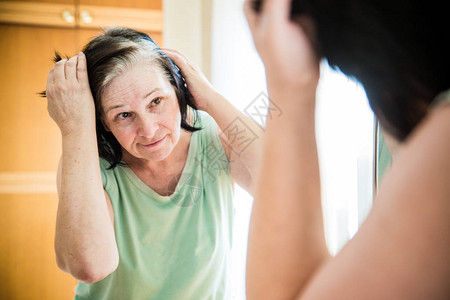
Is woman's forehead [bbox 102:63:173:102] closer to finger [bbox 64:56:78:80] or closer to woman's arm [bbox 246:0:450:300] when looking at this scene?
finger [bbox 64:56:78:80]

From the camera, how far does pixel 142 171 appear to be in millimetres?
569

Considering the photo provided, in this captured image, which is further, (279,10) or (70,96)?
(70,96)

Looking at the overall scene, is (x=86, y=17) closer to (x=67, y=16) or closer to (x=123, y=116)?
(x=67, y=16)

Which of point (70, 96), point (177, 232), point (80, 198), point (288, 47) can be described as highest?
point (288, 47)

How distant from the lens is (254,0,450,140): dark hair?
0.19 meters

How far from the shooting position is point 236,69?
0.54m

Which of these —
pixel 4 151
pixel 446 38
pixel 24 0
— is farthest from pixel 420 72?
pixel 4 151

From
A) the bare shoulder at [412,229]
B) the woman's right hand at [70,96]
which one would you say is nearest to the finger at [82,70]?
the woman's right hand at [70,96]

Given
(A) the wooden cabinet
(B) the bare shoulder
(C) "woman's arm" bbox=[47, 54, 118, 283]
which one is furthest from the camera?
(A) the wooden cabinet

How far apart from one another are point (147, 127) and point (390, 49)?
13.3 inches

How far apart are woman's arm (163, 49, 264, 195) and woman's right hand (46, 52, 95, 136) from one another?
0.42 feet

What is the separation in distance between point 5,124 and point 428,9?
2.24ft

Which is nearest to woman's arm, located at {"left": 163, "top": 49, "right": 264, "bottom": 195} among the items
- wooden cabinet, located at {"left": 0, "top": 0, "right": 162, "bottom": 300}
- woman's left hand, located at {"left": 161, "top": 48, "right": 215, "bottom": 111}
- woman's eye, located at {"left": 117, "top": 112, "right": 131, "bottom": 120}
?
woman's left hand, located at {"left": 161, "top": 48, "right": 215, "bottom": 111}

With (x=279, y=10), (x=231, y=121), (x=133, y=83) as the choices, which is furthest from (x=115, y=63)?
(x=279, y=10)
